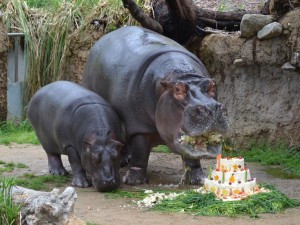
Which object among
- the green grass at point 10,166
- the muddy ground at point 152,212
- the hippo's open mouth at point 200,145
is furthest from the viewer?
the green grass at point 10,166

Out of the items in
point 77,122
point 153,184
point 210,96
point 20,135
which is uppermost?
point 210,96

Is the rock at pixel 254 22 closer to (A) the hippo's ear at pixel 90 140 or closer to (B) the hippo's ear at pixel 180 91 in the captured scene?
(B) the hippo's ear at pixel 180 91

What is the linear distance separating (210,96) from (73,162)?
145 centimetres

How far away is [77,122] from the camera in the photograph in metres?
6.11

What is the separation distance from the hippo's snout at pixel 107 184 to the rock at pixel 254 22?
298 centimetres

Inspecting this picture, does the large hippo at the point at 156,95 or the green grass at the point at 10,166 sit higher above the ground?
the large hippo at the point at 156,95

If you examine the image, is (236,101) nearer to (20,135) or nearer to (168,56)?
(168,56)

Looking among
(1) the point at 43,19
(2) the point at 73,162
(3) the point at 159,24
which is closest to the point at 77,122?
(2) the point at 73,162

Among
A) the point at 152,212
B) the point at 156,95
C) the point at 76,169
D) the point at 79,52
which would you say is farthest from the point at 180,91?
the point at 79,52

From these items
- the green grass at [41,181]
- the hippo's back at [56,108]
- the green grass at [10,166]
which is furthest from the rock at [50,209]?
the green grass at [10,166]

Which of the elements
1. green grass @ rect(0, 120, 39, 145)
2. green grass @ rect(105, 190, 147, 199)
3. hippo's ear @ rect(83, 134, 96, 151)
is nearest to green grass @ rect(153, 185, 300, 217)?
green grass @ rect(105, 190, 147, 199)

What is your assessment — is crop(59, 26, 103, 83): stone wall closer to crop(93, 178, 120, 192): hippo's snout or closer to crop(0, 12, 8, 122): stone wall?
crop(0, 12, 8, 122): stone wall

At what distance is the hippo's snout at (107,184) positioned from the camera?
18.9 feet

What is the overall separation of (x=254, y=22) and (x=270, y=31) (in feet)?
0.94
